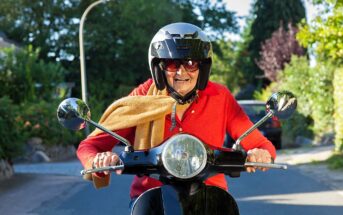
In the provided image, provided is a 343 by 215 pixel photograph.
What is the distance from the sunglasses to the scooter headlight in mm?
662

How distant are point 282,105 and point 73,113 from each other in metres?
1.00

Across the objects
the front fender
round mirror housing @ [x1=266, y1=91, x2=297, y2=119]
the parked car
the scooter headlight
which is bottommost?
the parked car

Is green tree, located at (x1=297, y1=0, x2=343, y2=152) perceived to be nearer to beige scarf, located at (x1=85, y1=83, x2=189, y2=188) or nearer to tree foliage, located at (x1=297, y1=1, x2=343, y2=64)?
tree foliage, located at (x1=297, y1=1, x2=343, y2=64)

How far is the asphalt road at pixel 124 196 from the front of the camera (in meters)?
8.70

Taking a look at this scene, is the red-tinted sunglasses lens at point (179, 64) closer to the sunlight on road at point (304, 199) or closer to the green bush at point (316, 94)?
the sunlight on road at point (304, 199)

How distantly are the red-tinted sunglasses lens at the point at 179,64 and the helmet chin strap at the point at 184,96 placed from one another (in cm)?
12

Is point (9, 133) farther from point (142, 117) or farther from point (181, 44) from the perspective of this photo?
point (181, 44)

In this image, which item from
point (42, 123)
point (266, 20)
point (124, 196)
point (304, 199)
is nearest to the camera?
point (304, 199)

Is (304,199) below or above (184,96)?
below

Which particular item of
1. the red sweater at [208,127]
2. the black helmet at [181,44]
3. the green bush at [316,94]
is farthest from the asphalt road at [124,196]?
the green bush at [316,94]

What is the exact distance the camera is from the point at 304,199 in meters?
9.34

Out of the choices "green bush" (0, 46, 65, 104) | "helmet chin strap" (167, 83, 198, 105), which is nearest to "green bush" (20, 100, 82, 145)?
"green bush" (0, 46, 65, 104)

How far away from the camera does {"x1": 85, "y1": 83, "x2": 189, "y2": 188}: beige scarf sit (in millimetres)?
3387

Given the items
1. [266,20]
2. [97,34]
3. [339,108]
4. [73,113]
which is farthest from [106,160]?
[266,20]
